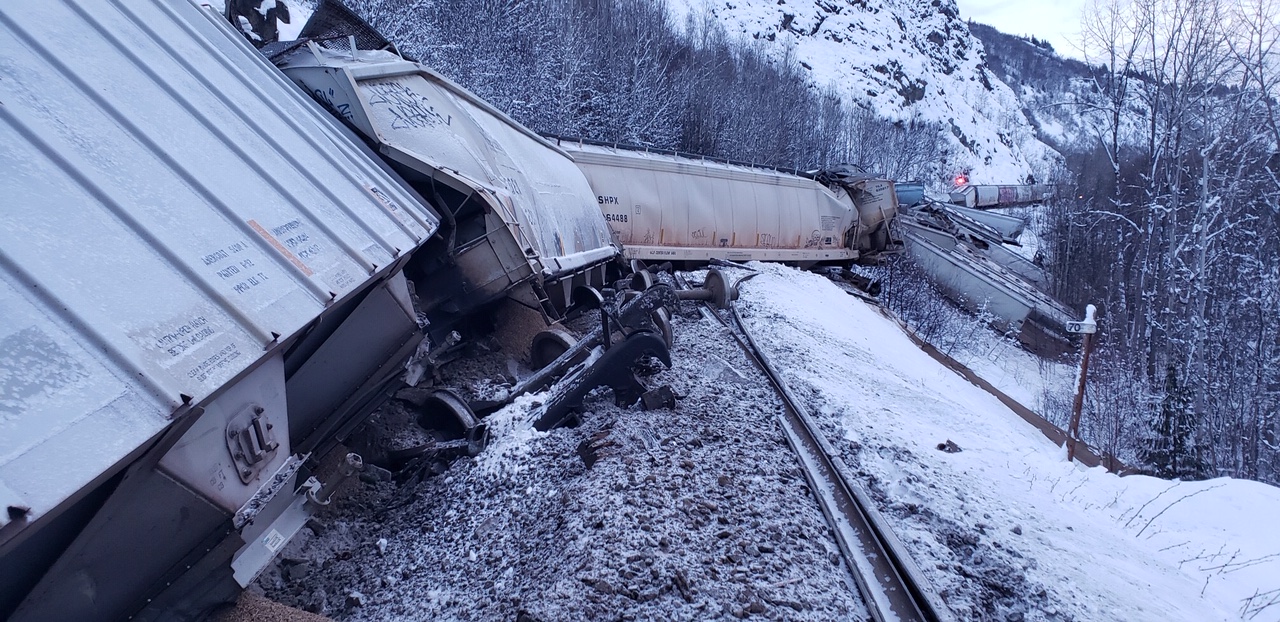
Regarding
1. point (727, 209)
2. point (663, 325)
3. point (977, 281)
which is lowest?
point (977, 281)

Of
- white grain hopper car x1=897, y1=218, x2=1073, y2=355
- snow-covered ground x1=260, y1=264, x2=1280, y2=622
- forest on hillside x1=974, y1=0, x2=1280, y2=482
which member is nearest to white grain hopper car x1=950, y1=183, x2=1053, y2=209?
white grain hopper car x1=897, y1=218, x2=1073, y2=355

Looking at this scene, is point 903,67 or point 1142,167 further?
point 903,67

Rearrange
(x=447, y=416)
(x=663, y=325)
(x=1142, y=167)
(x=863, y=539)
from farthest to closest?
(x=1142, y=167)
(x=663, y=325)
(x=447, y=416)
(x=863, y=539)

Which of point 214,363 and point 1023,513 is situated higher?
point 214,363

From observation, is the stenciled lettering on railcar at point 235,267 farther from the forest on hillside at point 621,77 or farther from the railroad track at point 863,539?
the forest on hillside at point 621,77

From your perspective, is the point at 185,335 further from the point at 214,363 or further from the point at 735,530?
the point at 735,530

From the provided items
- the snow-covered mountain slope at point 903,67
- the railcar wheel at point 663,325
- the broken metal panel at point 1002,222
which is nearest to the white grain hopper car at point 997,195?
the broken metal panel at point 1002,222

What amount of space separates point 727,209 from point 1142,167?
16.0 m

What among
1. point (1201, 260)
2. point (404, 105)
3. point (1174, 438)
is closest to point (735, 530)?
point (404, 105)

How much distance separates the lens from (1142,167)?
68.1 ft

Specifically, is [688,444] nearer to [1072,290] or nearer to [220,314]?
[220,314]

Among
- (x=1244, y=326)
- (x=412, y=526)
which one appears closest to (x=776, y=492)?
(x=412, y=526)

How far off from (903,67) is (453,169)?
8132cm

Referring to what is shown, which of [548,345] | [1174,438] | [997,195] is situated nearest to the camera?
[548,345]
